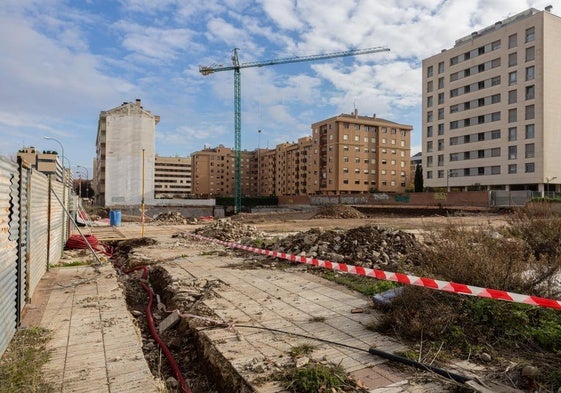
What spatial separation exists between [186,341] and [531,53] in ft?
203

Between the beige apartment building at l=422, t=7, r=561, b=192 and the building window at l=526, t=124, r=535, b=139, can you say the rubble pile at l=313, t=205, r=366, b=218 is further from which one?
the building window at l=526, t=124, r=535, b=139

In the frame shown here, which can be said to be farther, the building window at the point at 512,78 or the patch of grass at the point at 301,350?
the building window at the point at 512,78

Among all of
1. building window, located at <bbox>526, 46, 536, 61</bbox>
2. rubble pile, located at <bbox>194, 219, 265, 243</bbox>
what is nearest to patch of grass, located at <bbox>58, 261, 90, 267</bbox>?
rubble pile, located at <bbox>194, 219, 265, 243</bbox>

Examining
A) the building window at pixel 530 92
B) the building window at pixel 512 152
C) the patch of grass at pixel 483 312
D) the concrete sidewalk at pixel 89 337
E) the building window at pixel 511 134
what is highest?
the building window at pixel 530 92

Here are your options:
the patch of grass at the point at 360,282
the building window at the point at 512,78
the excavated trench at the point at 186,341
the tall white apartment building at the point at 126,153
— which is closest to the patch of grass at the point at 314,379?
the excavated trench at the point at 186,341

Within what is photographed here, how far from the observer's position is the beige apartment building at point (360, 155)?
8662 centimetres

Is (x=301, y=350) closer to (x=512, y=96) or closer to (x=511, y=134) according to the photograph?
(x=511, y=134)

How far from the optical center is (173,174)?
14362cm

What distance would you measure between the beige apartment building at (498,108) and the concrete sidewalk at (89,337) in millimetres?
57184

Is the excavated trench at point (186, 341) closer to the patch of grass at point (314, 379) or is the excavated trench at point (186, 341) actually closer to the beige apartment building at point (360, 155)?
the patch of grass at point (314, 379)

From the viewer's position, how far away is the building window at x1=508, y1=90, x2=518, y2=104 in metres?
53.3

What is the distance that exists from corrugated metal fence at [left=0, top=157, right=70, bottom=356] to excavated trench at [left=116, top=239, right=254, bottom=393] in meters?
1.68

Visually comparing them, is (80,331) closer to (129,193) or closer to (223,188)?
(129,193)

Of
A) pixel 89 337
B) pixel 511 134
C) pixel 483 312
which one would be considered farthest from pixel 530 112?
pixel 89 337
